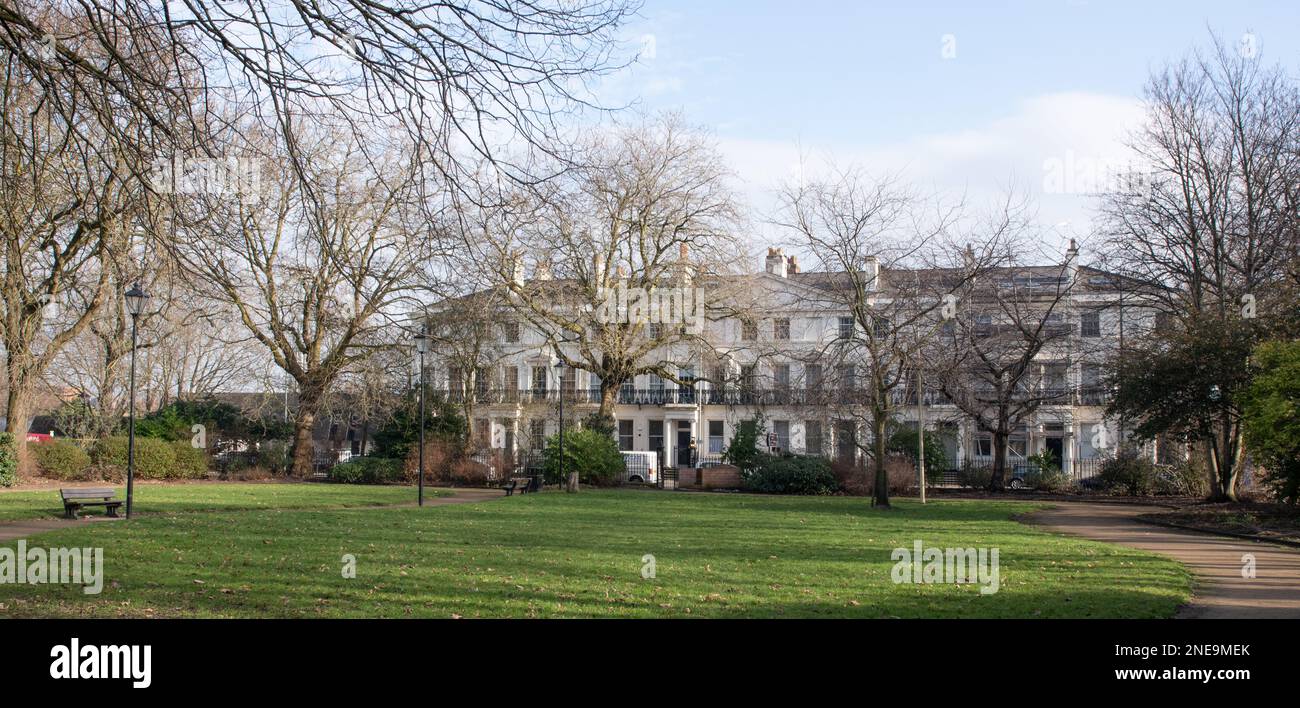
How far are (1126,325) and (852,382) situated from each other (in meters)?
9.50

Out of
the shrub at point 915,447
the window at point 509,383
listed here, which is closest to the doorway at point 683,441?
the window at point 509,383

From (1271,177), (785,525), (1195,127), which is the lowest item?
(785,525)

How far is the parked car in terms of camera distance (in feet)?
130

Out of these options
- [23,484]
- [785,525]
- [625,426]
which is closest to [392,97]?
[785,525]

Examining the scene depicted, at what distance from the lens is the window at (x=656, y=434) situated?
A: 192 ft

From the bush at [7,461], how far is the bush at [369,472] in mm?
11629

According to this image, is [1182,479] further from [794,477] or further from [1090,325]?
[1090,325]

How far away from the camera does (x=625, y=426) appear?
5959 centimetres

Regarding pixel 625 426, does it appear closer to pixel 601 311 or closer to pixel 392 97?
pixel 601 311

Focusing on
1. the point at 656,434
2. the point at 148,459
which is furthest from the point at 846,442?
the point at 148,459

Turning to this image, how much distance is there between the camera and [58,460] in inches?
1201

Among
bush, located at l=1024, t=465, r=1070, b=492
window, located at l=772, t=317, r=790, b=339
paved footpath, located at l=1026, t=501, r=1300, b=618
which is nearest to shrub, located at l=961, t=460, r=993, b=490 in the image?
bush, located at l=1024, t=465, r=1070, b=492

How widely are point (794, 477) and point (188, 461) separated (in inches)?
861
